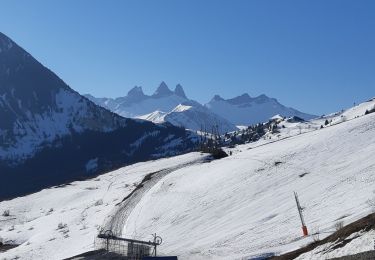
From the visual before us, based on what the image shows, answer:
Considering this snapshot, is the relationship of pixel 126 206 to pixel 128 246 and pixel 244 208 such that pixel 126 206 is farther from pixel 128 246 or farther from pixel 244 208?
pixel 128 246

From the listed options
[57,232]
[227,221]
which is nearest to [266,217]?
[227,221]

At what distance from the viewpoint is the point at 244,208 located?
173ft

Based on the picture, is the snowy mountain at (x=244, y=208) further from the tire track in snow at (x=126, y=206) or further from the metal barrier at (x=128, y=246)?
the metal barrier at (x=128, y=246)

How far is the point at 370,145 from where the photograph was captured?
6009 centimetres

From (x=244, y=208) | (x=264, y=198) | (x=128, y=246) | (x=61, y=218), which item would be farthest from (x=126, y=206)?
(x=128, y=246)

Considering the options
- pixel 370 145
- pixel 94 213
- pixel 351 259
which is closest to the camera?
pixel 351 259

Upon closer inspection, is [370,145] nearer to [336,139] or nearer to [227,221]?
[336,139]

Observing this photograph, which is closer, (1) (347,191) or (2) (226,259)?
(2) (226,259)

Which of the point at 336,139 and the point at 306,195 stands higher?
the point at 336,139

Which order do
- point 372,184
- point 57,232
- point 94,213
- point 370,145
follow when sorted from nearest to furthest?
1. point 372,184
2. point 370,145
3. point 57,232
4. point 94,213

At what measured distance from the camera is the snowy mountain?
42.0 meters

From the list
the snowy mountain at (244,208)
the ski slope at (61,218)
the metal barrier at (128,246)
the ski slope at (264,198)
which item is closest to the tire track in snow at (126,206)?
the snowy mountain at (244,208)

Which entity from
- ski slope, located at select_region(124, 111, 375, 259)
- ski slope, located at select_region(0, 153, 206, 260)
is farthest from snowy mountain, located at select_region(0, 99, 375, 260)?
ski slope, located at select_region(0, 153, 206, 260)

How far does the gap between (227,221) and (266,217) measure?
4388 millimetres
